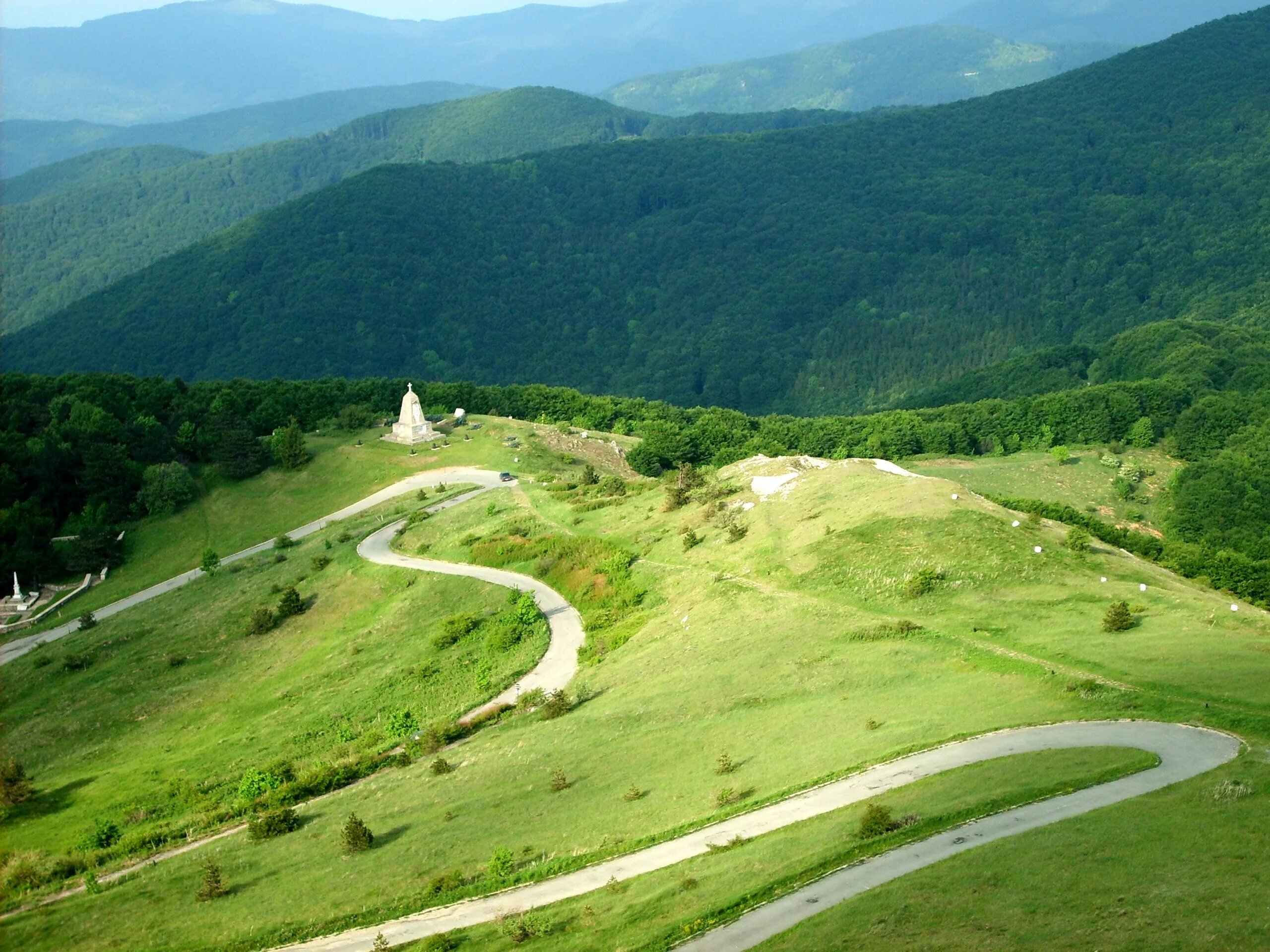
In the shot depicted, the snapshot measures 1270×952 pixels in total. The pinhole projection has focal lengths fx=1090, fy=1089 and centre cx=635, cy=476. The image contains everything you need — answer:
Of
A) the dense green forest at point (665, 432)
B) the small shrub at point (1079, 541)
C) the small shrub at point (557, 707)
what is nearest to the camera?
the small shrub at point (557, 707)

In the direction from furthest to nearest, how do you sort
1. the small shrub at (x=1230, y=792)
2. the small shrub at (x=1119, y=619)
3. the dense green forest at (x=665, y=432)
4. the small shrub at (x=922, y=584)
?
the dense green forest at (x=665, y=432), the small shrub at (x=922, y=584), the small shrub at (x=1119, y=619), the small shrub at (x=1230, y=792)

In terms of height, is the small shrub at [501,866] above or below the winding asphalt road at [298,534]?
above

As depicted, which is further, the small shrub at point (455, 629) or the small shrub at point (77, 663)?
the small shrub at point (77, 663)

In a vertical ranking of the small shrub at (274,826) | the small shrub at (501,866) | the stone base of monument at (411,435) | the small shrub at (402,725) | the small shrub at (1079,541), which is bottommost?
the small shrub at (402,725)

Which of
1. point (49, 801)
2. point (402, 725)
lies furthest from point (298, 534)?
point (402, 725)

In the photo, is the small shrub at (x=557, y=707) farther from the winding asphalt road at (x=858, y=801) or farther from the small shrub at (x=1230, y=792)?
the small shrub at (x=1230, y=792)

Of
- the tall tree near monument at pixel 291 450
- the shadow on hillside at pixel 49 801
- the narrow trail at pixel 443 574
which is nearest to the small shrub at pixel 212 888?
the narrow trail at pixel 443 574
